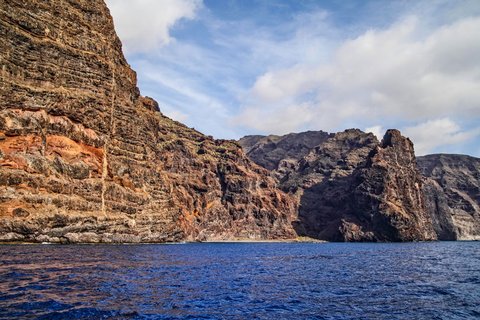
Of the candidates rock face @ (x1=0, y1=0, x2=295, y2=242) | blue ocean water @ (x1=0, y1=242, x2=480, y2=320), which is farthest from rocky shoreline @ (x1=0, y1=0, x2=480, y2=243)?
blue ocean water @ (x1=0, y1=242, x2=480, y2=320)

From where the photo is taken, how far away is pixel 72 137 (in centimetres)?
11912

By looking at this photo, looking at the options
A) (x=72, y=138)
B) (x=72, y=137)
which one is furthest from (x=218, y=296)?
(x=72, y=137)

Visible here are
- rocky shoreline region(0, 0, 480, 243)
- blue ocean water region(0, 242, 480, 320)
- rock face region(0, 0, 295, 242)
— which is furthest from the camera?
rock face region(0, 0, 295, 242)

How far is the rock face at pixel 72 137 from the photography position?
9812 centimetres

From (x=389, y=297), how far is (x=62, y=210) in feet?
302

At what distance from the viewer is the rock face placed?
98.1 meters

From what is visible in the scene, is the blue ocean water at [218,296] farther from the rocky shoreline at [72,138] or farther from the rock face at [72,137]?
the rocky shoreline at [72,138]

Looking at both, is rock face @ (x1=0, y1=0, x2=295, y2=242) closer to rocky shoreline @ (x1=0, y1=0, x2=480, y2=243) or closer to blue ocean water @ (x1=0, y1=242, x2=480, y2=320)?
rocky shoreline @ (x1=0, y1=0, x2=480, y2=243)

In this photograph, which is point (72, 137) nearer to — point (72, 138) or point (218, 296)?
Result: point (72, 138)

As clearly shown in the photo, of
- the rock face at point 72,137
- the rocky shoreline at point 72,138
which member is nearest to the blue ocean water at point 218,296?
the rock face at point 72,137

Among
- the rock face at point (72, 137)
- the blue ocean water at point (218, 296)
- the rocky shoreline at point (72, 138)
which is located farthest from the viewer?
the rock face at point (72, 137)

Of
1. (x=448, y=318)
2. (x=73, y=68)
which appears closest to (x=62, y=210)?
(x=73, y=68)

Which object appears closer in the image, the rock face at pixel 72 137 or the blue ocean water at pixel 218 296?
the blue ocean water at pixel 218 296

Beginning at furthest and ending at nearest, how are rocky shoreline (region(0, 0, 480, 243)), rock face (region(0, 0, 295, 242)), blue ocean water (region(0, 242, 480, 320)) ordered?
rock face (region(0, 0, 295, 242)), rocky shoreline (region(0, 0, 480, 243)), blue ocean water (region(0, 242, 480, 320))
